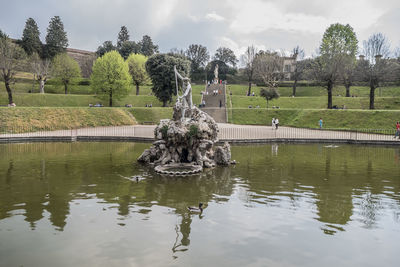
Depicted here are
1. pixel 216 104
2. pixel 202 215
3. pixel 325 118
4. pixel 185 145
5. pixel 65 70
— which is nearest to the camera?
pixel 202 215

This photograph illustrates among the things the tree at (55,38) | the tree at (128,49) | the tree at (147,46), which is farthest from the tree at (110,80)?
the tree at (147,46)

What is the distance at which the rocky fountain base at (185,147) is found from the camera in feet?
60.5

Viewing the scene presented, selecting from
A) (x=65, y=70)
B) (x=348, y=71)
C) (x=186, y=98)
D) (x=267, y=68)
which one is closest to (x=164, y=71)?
(x=65, y=70)

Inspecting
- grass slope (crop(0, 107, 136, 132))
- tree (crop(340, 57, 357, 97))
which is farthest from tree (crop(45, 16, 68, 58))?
tree (crop(340, 57, 357, 97))

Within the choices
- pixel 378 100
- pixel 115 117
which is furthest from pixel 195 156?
pixel 378 100

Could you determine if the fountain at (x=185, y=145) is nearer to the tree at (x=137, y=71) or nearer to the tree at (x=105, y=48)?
the tree at (x=137, y=71)

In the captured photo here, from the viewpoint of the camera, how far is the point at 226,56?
10875cm

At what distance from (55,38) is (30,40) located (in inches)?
224

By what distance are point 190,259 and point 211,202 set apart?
175 inches

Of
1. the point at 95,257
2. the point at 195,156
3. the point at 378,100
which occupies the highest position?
the point at 378,100

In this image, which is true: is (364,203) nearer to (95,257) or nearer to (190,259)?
(190,259)

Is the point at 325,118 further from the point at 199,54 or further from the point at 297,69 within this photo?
the point at 199,54

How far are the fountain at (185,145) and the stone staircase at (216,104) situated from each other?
2788 centimetres

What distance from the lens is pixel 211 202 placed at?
40.8ft
